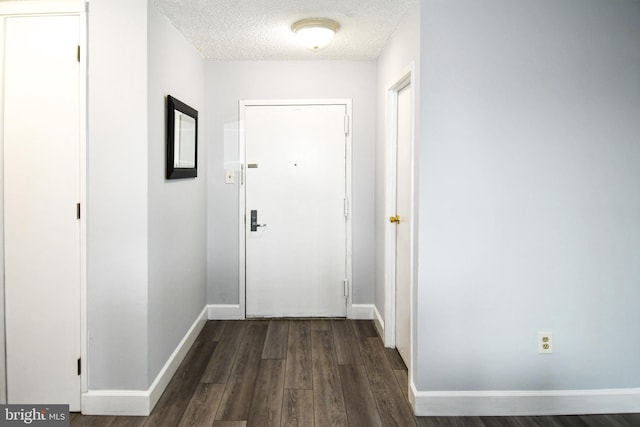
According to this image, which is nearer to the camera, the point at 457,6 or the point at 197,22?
the point at 457,6

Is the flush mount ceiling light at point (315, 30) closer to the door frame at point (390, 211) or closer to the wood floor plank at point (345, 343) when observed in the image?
the door frame at point (390, 211)

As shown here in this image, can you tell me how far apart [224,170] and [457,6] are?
7.72 feet

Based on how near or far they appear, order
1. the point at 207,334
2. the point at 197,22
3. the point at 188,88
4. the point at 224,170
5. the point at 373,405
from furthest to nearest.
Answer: the point at 224,170
the point at 207,334
the point at 188,88
the point at 197,22
the point at 373,405

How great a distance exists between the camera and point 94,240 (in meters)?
2.33

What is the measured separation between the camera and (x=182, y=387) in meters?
2.68

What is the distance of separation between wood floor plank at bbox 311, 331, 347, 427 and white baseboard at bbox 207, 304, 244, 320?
78 cm

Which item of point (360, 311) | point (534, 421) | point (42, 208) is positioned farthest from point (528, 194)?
point (42, 208)

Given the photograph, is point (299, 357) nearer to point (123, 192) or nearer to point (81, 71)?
point (123, 192)

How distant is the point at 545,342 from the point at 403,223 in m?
1.12

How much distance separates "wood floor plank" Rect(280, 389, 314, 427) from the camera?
2.29 metres

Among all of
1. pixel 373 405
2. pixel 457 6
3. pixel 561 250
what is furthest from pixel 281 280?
pixel 457 6

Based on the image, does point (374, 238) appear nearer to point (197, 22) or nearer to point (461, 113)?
point (461, 113)

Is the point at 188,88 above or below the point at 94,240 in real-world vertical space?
above

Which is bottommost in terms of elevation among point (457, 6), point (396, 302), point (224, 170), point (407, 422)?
point (407, 422)
